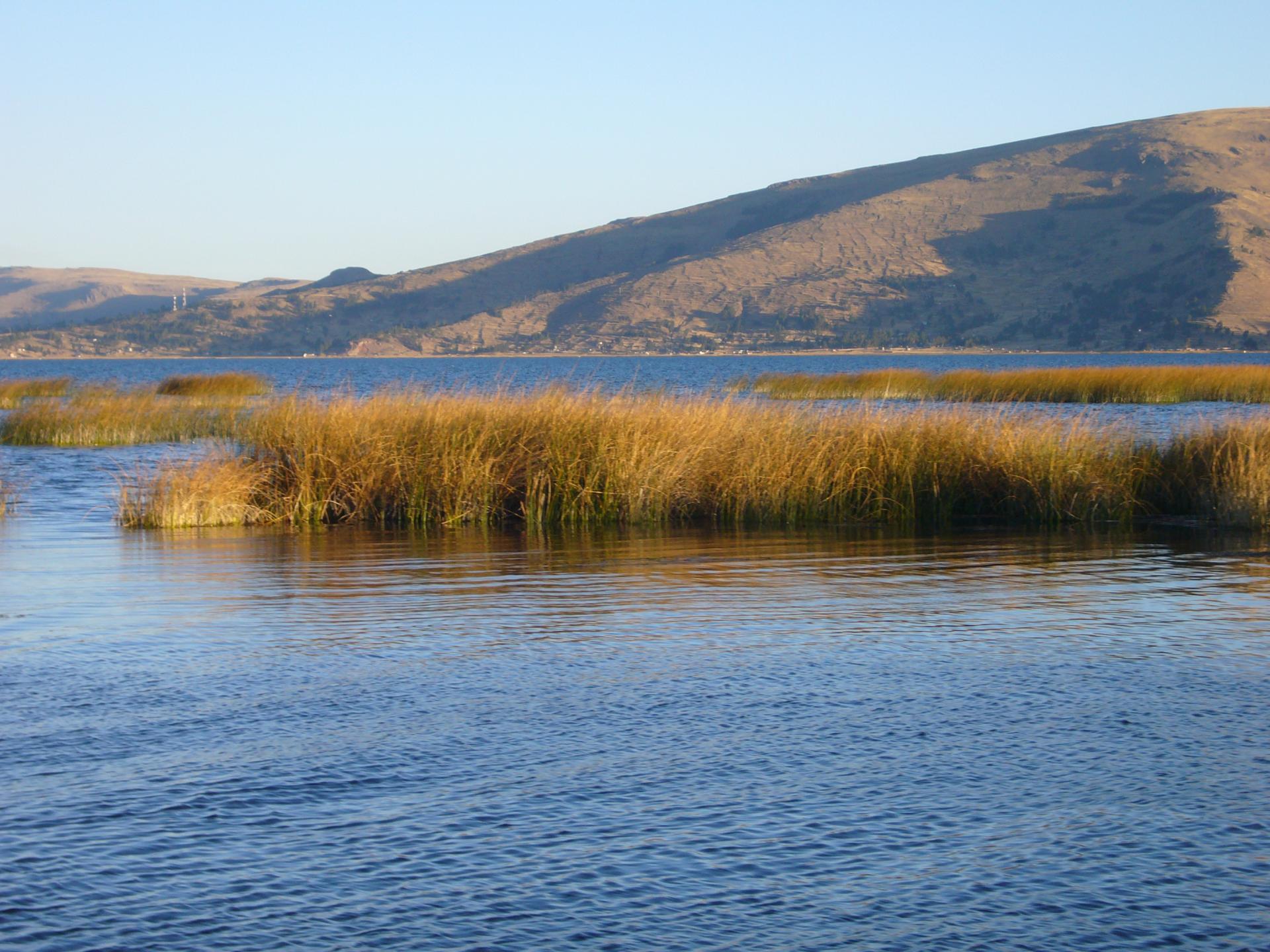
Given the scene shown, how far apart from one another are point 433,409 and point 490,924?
12178mm

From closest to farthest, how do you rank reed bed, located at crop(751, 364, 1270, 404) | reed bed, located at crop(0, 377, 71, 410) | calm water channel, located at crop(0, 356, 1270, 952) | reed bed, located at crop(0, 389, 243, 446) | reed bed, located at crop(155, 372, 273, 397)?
calm water channel, located at crop(0, 356, 1270, 952)
reed bed, located at crop(0, 389, 243, 446)
reed bed, located at crop(751, 364, 1270, 404)
reed bed, located at crop(155, 372, 273, 397)
reed bed, located at crop(0, 377, 71, 410)

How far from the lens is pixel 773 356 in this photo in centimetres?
14700

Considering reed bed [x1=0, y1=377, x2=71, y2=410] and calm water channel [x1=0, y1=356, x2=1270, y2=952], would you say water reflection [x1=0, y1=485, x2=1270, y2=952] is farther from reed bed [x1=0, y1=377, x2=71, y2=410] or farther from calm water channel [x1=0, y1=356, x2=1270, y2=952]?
reed bed [x1=0, y1=377, x2=71, y2=410]

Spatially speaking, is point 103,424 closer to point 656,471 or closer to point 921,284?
point 656,471

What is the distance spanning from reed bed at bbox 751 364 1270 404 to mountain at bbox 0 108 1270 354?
9373 centimetres

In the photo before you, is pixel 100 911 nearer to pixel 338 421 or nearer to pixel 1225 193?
pixel 338 421

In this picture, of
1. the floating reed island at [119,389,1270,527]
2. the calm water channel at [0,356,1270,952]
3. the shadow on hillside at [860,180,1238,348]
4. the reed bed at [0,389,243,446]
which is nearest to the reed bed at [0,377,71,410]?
the reed bed at [0,389,243,446]

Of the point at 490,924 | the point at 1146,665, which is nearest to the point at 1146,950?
the point at 490,924

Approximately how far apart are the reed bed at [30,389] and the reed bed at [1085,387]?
21.8 m

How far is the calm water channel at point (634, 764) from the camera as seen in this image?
4.47 m

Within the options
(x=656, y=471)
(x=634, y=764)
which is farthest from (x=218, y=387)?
(x=634, y=764)

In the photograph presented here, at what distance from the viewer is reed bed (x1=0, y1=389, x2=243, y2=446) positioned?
98.1 feet

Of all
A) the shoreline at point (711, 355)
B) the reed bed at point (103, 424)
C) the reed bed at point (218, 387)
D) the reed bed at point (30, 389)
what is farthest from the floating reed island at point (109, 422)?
the shoreline at point (711, 355)

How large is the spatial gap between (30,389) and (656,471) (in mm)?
34759
